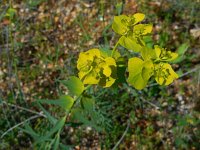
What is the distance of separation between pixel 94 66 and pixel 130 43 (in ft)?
0.41

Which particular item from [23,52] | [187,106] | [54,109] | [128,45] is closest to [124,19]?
[128,45]

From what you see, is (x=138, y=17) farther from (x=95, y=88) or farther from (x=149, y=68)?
(x=95, y=88)

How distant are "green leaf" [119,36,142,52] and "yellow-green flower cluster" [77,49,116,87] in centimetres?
6

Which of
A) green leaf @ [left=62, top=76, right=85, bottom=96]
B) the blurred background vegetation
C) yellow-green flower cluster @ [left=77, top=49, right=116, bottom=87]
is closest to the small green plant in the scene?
yellow-green flower cluster @ [left=77, top=49, right=116, bottom=87]

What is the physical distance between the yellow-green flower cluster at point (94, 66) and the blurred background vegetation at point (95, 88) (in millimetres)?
668

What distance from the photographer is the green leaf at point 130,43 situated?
1.19 m

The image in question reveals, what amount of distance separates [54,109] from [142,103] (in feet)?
1.40

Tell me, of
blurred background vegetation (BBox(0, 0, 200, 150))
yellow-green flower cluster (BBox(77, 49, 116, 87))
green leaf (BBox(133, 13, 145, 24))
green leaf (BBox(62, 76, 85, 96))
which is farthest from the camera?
blurred background vegetation (BBox(0, 0, 200, 150))

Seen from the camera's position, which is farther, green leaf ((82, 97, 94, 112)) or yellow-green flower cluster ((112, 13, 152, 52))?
green leaf ((82, 97, 94, 112))

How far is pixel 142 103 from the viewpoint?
7.29ft

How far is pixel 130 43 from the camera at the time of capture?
3.93ft

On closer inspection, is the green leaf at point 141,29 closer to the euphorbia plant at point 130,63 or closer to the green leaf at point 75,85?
the euphorbia plant at point 130,63

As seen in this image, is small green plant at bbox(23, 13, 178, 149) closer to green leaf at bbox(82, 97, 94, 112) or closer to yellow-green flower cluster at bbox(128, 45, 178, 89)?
yellow-green flower cluster at bbox(128, 45, 178, 89)

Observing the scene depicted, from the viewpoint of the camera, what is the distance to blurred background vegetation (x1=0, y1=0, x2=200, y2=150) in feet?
6.94
